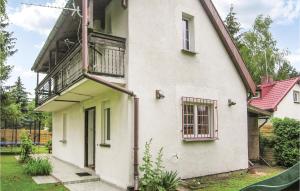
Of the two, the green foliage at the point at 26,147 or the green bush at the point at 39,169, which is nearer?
the green bush at the point at 39,169

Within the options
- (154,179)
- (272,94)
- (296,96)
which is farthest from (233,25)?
(154,179)

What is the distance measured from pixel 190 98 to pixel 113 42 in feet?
11.4

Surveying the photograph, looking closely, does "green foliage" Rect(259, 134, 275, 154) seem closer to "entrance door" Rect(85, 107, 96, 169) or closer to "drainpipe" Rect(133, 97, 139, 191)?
"entrance door" Rect(85, 107, 96, 169)

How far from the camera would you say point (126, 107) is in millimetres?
9078

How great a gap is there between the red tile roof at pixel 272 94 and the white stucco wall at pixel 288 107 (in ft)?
1.77

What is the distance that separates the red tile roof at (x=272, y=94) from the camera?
22.8 metres

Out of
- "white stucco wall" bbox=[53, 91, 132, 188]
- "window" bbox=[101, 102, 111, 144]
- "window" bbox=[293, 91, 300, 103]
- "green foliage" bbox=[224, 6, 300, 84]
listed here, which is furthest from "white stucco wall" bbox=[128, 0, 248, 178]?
"green foliage" bbox=[224, 6, 300, 84]

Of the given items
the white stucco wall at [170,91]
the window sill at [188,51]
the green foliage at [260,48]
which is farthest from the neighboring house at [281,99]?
the window sill at [188,51]

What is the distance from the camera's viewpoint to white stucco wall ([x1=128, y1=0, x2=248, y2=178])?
373 inches

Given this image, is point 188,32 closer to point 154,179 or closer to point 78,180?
point 154,179

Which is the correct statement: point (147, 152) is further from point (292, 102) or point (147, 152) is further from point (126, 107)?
point (292, 102)

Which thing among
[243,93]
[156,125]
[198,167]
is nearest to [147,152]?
[156,125]

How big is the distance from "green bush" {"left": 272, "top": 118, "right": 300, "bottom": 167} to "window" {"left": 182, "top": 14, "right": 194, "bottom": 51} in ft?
21.3

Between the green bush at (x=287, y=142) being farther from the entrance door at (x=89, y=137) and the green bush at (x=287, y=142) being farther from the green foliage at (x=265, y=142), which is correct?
the entrance door at (x=89, y=137)
